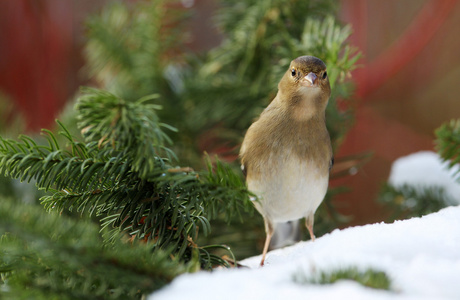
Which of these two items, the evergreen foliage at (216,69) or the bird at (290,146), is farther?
the evergreen foliage at (216,69)

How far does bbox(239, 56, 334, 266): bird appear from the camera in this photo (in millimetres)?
692

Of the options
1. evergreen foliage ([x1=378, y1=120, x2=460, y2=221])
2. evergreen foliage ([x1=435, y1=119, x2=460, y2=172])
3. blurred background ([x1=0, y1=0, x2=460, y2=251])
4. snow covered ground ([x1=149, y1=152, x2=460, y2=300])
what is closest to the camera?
snow covered ground ([x1=149, y1=152, x2=460, y2=300])

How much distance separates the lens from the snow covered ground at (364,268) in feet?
0.95

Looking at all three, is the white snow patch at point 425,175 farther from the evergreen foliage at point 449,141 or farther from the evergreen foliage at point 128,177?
the evergreen foliage at point 128,177

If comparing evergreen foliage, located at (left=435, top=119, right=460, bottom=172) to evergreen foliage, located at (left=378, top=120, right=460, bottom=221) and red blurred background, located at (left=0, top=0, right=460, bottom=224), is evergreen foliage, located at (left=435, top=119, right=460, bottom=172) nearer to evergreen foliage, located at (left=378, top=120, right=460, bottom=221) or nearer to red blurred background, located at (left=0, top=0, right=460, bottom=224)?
evergreen foliage, located at (left=378, top=120, right=460, bottom=221)

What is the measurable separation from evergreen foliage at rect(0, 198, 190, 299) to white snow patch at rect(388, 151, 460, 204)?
1.92 feet

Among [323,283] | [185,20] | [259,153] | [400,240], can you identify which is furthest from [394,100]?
[323,283]

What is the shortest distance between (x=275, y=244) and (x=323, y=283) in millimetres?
602

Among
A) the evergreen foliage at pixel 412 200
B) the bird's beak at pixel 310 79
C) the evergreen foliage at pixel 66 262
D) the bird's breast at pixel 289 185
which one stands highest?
the bird's beak at pixel 310 79

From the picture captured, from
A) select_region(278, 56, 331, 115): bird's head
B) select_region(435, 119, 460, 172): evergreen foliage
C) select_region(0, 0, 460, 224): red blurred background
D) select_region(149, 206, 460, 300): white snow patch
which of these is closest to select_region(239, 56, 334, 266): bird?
select_region(278, 56, 331, 115): bird's head

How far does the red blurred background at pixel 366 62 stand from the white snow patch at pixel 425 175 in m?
0.63

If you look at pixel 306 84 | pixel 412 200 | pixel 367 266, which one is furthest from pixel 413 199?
pixel 367 266

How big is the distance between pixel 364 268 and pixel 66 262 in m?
0.20

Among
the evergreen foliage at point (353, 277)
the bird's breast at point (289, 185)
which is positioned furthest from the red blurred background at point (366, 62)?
the evergreen foliage at point (353, 277)
